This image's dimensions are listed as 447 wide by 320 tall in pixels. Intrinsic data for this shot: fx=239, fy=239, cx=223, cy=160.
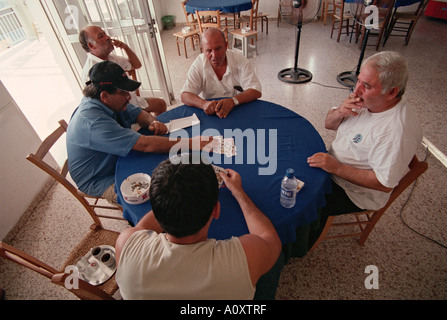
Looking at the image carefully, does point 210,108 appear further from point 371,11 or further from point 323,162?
point 371,11

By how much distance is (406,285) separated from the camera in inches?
64.7

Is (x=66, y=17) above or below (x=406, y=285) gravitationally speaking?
above

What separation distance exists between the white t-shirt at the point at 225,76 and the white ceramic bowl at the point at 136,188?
1.13 metres

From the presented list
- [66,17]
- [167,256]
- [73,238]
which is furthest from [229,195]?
[66,17]

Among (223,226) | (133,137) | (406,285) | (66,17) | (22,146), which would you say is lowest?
(406,285)

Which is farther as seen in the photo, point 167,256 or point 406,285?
point 406,285

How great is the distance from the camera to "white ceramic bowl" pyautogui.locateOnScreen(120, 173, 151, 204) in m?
1.26

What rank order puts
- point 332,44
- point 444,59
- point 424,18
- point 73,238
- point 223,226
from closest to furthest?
point 223,226 → point 73,238 → point 444,59 → point 332,44 → point 424,18

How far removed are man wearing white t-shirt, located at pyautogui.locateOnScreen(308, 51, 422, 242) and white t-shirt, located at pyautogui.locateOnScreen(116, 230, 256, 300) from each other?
2.74 ft

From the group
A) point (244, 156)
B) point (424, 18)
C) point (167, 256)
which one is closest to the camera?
point (167, 256)

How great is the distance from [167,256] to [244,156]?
849 mm

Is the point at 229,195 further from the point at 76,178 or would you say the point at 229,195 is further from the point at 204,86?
the point at 204,86

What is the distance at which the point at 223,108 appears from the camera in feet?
6.19

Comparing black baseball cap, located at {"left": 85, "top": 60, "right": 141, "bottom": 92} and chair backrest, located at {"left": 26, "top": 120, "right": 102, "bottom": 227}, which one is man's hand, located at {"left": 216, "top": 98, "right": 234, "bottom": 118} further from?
chair backrest, located at {"left": 26, "top": 120, "right": 102, "bottom": 227}
